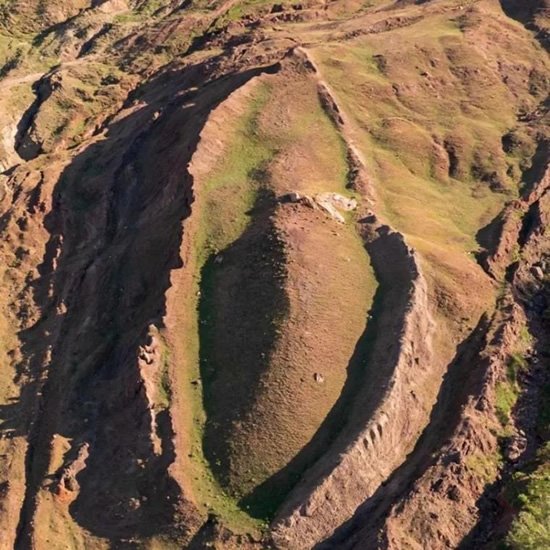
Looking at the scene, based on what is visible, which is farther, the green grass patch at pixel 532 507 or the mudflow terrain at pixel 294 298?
the mudflow terrain at pixel 294 298

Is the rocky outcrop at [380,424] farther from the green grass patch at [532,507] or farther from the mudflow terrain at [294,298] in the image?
the green grass patch at [532,507]

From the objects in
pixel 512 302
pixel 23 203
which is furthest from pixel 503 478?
pixel 23 203

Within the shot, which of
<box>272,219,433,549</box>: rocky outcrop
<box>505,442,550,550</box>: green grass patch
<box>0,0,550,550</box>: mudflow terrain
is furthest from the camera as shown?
<box>0,0,550,550</box>: mudflow terrain

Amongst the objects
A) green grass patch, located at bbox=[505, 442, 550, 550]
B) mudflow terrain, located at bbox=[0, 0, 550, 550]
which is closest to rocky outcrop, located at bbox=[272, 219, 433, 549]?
mudflow terrain, located at bbox=[0, 0, 550, 550]

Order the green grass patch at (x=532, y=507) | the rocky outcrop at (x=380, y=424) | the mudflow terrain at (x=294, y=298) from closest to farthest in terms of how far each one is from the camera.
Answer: the green grass patch at (x=532, y=507) → the rocky outcrop at (x=380, y=424) → the mudflow terrain at (x=294, y=298)

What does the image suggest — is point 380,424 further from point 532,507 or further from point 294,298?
point 294,298

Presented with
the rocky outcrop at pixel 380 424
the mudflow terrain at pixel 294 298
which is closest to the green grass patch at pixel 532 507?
the mudflow terrain at pixel 294 298

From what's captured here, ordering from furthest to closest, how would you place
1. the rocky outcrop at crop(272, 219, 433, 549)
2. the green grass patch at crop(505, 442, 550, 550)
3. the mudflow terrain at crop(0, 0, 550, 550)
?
the mudflow terrain at crop(0, 0, 550, 550), the rocky outcrop at crop(272, 219, 433, 549), the green grass patch at crop(505, 442, 550, 550)

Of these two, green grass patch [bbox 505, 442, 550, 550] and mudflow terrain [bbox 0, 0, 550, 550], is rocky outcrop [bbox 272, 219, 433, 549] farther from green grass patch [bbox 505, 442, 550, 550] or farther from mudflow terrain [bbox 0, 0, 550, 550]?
green grass patch [bbox 505, 442, 550, 550]

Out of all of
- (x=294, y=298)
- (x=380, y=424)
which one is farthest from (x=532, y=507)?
(x=294, y=298)
